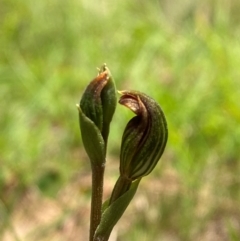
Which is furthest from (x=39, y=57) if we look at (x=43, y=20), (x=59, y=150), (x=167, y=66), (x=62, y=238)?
(x=62, y=238)

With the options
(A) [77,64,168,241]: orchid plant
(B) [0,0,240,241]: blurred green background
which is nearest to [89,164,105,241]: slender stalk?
(A) [77,64,168,241]: orchid plant

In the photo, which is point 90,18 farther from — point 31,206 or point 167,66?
point 31,206

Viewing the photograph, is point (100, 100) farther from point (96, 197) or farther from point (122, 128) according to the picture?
point (122, 128)

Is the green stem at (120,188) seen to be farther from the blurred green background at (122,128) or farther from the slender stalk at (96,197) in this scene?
the blurred green background at (122,128)

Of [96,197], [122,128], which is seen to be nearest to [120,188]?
[96,197]

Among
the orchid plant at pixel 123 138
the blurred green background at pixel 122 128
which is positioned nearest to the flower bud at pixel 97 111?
the orchid plant at pixel 123 138

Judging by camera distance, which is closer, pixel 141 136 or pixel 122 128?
pixel 141 136

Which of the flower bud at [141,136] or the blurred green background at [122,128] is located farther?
the blurred green background at [122,128]
